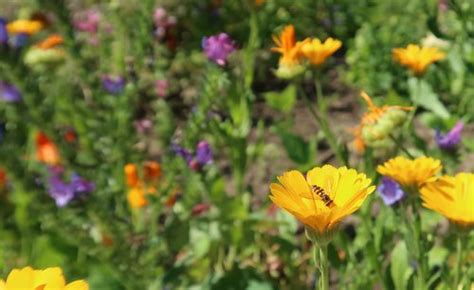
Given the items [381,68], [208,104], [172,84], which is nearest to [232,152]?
[208,104]

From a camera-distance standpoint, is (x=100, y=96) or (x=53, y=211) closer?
(x=53, y=211)

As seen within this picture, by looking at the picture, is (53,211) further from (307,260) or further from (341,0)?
(341,0)

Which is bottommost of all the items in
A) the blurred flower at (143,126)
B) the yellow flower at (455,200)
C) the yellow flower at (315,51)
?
the blurred flower at (143,126)

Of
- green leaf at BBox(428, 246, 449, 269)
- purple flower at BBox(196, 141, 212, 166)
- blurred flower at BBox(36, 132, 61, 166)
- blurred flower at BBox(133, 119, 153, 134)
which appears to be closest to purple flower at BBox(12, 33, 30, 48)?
blurred flower at BBox(36, 132, 61, 166)

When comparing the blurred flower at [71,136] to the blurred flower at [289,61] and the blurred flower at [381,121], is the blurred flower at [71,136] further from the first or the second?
the blurred flower at [381,121]

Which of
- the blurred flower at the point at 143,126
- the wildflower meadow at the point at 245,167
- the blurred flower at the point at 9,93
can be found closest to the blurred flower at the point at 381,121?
the wildflower meadow at the point at 245,167

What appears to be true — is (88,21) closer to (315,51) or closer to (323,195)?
(315,51)

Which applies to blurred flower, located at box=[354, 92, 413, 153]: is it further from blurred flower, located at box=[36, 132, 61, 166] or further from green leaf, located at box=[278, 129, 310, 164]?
blurred flower, located at box=[36, 132, 61, 166]
